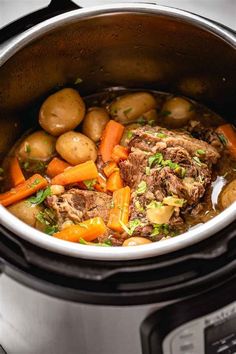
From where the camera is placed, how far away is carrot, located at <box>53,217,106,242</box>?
1506 millimetres

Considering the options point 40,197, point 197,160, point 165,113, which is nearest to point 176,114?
point 165,113

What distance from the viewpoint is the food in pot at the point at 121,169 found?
61.4 inches

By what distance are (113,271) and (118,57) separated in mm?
835

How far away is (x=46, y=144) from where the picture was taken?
182cm

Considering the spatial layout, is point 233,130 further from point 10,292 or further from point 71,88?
point 10,292

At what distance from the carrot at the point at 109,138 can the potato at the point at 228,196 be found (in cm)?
31

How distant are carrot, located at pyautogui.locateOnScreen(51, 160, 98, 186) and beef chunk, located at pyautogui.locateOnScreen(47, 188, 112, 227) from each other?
5 cm

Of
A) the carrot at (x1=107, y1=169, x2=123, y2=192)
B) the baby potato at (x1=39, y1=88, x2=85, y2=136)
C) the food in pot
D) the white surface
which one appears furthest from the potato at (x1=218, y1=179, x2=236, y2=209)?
the white surface

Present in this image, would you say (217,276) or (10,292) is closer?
(217,276)

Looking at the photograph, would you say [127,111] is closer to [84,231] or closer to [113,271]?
[84,231]

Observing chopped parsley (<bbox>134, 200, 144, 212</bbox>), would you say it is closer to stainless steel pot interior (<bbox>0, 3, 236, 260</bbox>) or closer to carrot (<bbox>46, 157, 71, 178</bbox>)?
carrot (<bbox>46, 157, 71, 178</bbox>)

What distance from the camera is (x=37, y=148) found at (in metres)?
1.81

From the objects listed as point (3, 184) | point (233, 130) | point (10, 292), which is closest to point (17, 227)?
point (10, 292)

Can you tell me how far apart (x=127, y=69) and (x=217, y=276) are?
857mm
